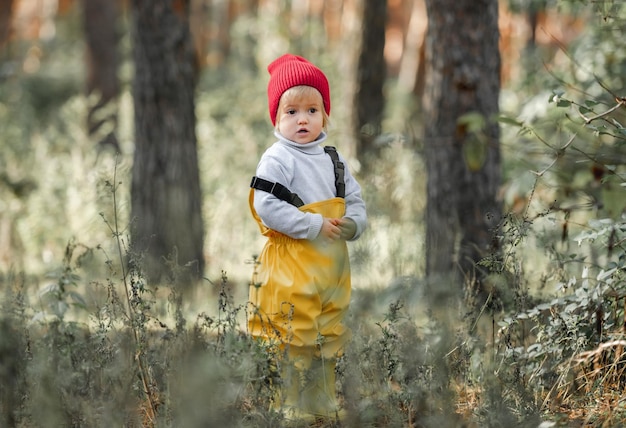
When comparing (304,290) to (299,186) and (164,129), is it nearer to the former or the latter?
(299,186)

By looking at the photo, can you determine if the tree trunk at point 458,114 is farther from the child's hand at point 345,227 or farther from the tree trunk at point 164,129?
the tree trunk at point 164,129

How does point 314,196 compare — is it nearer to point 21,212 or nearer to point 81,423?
point 81,423

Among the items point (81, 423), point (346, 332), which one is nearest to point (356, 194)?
point (346, 332)

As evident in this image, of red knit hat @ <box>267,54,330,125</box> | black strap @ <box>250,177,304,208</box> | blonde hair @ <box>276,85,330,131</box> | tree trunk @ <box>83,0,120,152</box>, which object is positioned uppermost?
tree trunk @ <box>83,0,120,152</box>

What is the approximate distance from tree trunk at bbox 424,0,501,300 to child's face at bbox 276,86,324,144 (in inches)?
86.0

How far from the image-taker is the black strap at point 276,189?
12.1 feet

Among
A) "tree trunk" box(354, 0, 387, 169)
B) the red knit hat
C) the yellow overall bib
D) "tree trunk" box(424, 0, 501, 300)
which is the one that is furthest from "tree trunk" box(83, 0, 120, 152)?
the yellow overall bib

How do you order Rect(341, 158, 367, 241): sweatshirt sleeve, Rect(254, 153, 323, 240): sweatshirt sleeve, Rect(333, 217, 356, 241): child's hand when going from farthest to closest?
1. Rect(341, 158, 367, 241): sweatshirt sleeve
2. Rect(333, 217, 356, 241): child's hand
3. Rect(254, 153, 323, 240): sweatshirt sleeve

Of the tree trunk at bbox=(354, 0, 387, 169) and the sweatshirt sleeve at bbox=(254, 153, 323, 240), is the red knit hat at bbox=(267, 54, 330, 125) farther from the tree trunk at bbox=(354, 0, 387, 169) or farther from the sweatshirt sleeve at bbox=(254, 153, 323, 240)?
the tree trunk at bbox=(354, 0, 387, 169)

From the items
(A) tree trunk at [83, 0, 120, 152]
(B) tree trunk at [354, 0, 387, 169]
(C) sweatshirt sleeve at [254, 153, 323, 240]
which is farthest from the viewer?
(A) tree trunk at [83, 0, 120, 152]

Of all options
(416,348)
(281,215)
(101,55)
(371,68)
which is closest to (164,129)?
(371,68)

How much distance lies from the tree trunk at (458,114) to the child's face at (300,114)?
2.18m

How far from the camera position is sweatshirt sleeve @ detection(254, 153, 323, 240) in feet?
12.0

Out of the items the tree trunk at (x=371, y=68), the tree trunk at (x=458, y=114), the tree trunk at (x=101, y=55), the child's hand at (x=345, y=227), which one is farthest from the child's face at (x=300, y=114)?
the tree trunk at (x=101, y=55)
